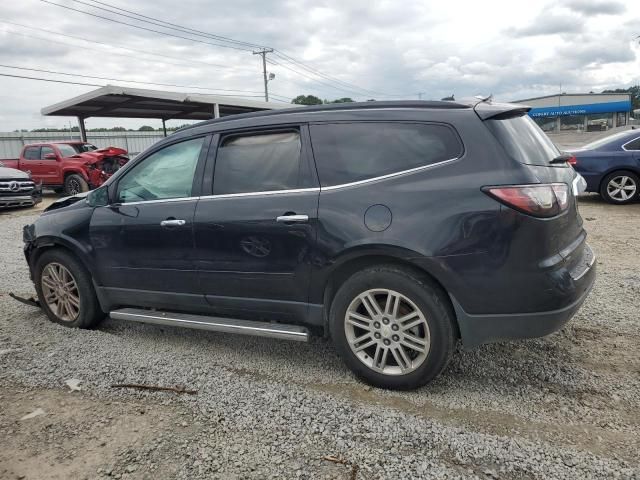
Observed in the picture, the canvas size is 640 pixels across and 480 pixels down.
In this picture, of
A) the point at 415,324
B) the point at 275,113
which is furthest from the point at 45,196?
the point at 415,324

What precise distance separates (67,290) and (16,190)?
36.5 ft

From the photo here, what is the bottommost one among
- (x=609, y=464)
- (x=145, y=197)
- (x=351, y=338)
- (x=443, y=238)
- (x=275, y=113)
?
(x=609, y=464)

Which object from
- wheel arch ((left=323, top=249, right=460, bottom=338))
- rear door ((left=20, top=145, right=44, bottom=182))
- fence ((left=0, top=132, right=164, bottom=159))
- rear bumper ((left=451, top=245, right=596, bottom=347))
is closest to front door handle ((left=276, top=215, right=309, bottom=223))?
wheel arch ((left=323, top=249, right=460, bottom=338))

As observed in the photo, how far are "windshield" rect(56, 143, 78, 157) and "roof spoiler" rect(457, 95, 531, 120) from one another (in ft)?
51.7

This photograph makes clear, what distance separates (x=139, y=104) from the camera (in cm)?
1997

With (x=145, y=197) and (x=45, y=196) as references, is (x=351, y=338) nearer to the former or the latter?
(x=145, y=197)

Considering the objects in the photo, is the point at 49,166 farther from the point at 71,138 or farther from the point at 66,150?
the point at 71,138

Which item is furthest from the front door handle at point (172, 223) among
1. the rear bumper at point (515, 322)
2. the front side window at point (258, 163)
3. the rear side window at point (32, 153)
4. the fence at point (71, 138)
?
the fence at point (71, 138)

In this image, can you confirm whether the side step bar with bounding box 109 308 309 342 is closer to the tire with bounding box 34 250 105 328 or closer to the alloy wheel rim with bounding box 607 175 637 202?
the tire with bounding box 34 250 105 328

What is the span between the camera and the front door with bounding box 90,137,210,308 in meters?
3.68

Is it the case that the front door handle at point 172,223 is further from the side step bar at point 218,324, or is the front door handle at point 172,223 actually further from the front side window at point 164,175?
the side step bar at point 218,324

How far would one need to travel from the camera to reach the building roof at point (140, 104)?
1721 cm

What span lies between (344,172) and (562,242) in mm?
1398

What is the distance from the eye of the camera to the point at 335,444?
8.52 ft
